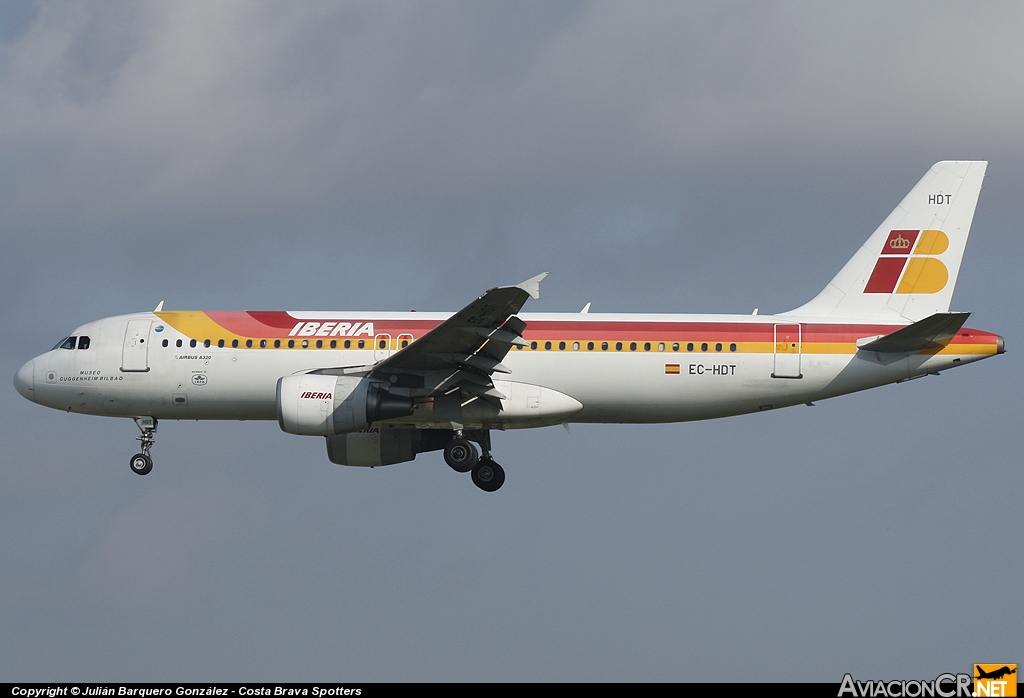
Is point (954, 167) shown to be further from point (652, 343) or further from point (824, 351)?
point (652, 343)

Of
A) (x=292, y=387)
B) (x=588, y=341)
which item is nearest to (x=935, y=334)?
(x=588, y=341)

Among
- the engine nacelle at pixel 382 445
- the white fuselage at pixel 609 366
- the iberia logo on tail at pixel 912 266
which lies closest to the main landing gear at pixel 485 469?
the engine nacelle at pixel 382 445

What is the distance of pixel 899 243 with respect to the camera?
133 feet

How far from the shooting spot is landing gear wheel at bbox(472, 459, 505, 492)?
4062 cm

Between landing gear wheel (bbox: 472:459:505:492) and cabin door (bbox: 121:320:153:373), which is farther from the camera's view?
landing gear wheel (bbox: 472:459:505:492)

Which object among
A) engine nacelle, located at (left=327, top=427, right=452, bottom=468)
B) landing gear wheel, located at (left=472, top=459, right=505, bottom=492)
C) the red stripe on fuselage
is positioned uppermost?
the red stripe on fuselage

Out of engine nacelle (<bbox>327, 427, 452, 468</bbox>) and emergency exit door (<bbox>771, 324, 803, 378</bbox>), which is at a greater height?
emergency exit door (<bbox>771, 324, 803, 378</bbox>)

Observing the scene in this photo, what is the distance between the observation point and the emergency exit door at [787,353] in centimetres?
3841

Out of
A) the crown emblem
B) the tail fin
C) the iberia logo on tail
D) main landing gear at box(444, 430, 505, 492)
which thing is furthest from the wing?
the crown emblem

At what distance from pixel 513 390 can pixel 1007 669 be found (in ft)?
48.4

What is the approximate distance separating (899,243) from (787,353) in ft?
17.7

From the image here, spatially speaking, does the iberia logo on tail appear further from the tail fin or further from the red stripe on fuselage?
the red stripe on fuselage

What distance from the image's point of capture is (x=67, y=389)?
4028 cm

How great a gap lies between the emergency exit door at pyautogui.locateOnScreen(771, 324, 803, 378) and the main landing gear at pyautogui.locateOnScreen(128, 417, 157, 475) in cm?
1798
